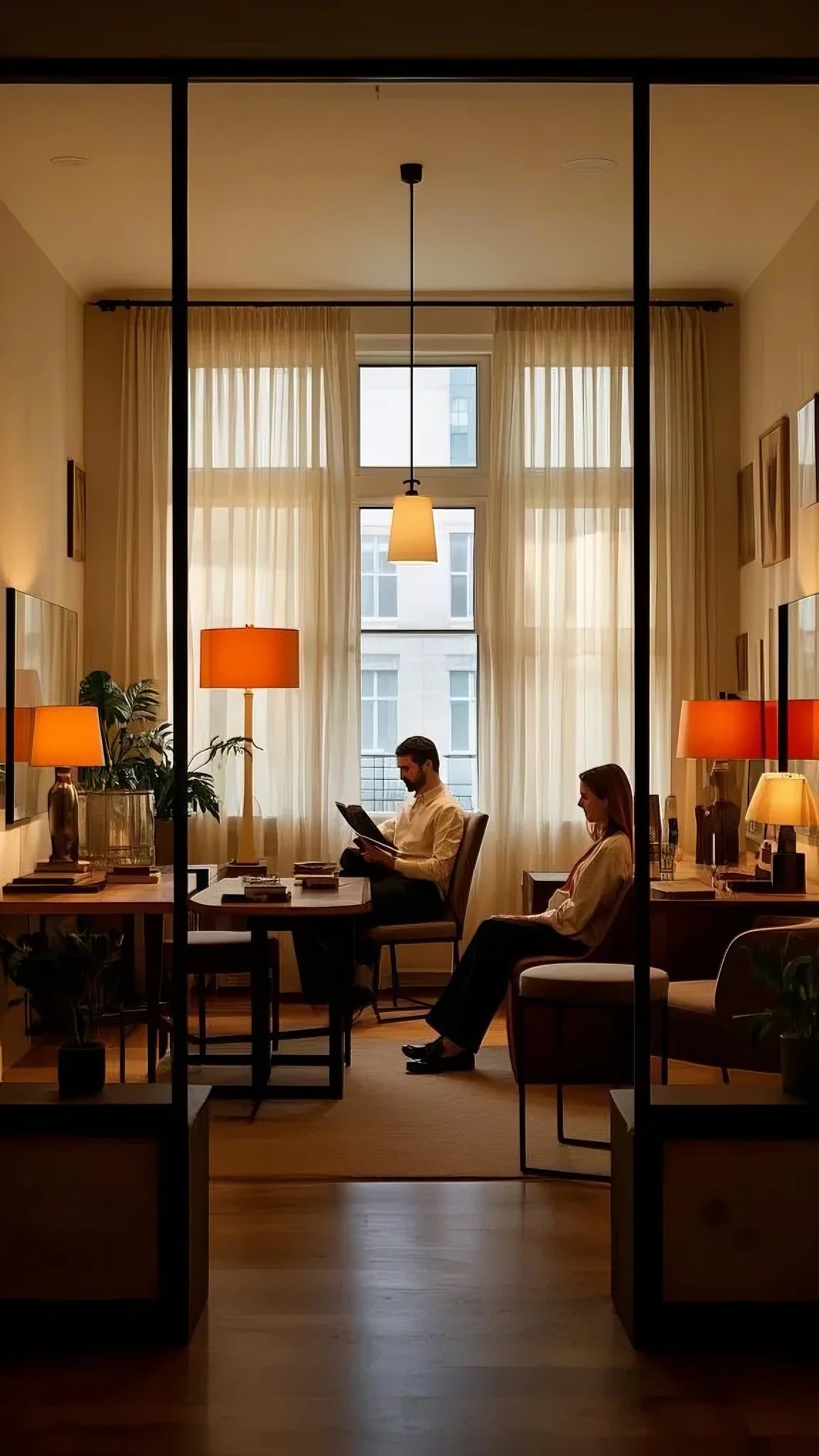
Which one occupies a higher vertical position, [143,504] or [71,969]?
[143,504]

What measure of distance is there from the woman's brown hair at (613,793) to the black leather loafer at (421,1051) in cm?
104

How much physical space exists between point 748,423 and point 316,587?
2.19m

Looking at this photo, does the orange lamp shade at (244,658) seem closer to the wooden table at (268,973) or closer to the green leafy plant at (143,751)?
the green leafy plant at (143,751)

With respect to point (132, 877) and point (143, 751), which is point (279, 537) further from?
point (132, 877)

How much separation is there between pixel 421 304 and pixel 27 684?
2805mm

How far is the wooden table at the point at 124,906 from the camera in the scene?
483cm

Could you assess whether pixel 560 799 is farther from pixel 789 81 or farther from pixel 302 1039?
pixel 789 81

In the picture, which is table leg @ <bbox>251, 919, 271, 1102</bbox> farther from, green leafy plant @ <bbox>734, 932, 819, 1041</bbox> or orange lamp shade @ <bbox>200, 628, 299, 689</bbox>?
green leafy plant @ <bbox>734, 932, 819, 1041</bbox>

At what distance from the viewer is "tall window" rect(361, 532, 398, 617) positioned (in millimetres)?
7180

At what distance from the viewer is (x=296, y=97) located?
459 centimetres

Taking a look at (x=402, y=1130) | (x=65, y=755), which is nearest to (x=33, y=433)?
(x=65, y=755)

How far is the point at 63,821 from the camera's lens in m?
5.39

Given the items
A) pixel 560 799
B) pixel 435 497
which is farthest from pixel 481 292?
pixel 560 799

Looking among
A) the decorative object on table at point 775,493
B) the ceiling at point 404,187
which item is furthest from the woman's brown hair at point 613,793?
the ceiling at point 404,187
